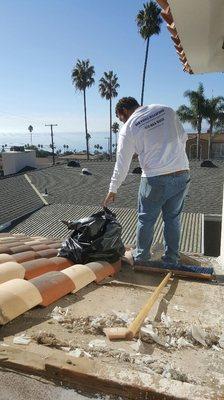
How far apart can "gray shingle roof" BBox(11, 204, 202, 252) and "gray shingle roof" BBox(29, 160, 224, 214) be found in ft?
3.05

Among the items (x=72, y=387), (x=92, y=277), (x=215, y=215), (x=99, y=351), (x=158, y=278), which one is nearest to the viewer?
(x=72, y=387)

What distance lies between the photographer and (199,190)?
888 inches

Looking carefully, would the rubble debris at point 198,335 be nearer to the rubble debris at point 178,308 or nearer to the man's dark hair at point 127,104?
the rubble debris at point 178,308

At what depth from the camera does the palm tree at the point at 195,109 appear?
50.8 m

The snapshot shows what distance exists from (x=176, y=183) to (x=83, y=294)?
1.52 metres

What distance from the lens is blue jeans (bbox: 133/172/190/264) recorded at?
163 inches

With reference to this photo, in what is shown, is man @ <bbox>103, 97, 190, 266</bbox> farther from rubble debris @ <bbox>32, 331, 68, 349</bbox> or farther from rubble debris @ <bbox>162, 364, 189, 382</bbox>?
rubble debris @ <bbox>162, 364, 189, 382</bbox>

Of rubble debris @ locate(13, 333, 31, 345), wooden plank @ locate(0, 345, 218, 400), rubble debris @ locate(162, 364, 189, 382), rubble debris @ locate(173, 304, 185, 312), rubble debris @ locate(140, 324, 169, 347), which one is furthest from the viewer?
rubble debris @ locate(173, 304, 185, 312)

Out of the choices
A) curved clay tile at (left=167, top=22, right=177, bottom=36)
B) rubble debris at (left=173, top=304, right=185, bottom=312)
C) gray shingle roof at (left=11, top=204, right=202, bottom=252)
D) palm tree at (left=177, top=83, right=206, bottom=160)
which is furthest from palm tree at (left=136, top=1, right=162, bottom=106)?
rubble debris at (left=173, top=304, right=185, bottom=312)

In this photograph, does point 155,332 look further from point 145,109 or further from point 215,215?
point 215,215

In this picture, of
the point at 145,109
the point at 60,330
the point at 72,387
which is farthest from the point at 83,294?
the point at 145,109

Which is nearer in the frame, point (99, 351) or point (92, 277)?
point (99, 351)

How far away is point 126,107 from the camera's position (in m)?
4.27

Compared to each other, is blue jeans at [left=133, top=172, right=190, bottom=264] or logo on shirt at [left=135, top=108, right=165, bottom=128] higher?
logo on shirt at [left=135, top=108, right=165, bottom=128]
